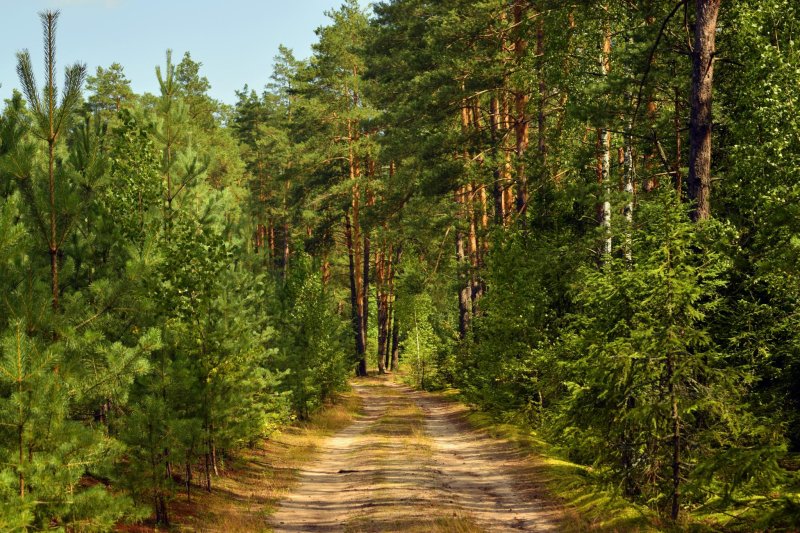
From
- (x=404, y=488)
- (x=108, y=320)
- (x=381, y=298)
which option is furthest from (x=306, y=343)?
(x=381, y=298)

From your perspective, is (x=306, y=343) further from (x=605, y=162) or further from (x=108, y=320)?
(x=108, y=320)

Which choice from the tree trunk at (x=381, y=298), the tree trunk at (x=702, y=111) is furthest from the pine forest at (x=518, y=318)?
the tree trunk at (x=381, y=298)

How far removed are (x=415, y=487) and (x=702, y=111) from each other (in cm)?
853

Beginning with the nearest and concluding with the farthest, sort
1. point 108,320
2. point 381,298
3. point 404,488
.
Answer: point 108,320 < point 404,488 < point 381,298

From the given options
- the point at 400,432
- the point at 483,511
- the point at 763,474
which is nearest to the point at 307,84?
the point at 400,432

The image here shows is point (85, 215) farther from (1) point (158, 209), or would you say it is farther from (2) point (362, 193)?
(2) point (362, 193)

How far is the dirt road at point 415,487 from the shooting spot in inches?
438

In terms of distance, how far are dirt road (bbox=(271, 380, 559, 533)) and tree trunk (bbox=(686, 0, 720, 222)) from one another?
5737 mm

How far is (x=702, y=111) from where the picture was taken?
11.1 m

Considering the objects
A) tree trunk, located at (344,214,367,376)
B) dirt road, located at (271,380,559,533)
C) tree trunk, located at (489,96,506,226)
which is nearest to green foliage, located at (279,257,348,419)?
dirt road, located at (271,380,559,533)

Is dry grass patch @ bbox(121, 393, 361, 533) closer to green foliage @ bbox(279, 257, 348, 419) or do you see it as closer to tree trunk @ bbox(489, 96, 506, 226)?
green foliage @ bbox(279, 257, 348, 419)

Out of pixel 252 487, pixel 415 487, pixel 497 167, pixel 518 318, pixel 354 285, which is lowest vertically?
pixel 252 487

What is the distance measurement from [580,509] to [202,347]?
750cm

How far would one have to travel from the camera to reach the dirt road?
Result: 11.1 meters
